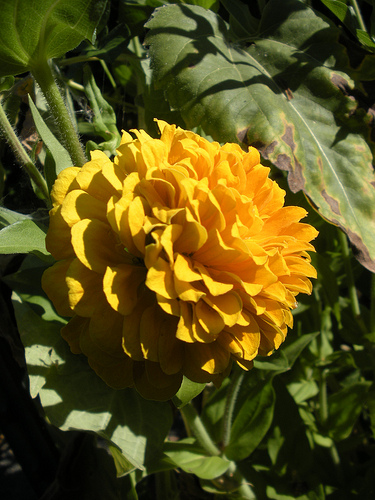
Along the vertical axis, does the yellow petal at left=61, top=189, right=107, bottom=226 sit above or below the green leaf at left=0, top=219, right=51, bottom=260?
above

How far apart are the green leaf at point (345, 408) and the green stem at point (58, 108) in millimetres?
629

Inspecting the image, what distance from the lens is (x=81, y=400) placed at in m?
0.60

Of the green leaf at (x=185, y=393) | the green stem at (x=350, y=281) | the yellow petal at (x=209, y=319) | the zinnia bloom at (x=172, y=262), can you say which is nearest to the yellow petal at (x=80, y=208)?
the zinnia bloom at (x=172, y=262)

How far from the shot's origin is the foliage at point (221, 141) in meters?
0.54

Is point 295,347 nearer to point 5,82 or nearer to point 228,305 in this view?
point 228,305

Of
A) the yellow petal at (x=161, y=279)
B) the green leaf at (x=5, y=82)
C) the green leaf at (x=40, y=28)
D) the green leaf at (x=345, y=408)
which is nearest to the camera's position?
the yellow petal at (x=161, y=279)

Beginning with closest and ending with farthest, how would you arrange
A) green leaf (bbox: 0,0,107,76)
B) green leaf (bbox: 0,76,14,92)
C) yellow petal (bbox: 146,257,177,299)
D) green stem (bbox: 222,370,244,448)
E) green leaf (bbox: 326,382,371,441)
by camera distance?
yellow petal (bbox: 146,257,177,299), green leaf (bbox: 0,0,107,76), green leaf (bbox: 0,76,14,92), green stem (bbox: 222,370,244,448), green leaf (bbox: 326,382,371,441)

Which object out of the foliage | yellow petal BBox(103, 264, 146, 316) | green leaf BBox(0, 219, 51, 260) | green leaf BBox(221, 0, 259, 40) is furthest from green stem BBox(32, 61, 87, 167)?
green leaf BBox(221, 0, 259, 40)

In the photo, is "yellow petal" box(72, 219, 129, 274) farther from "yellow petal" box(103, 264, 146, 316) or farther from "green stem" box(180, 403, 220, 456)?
"green stem" box(180, 403, 220, 456)

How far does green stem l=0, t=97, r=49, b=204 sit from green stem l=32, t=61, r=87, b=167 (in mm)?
54

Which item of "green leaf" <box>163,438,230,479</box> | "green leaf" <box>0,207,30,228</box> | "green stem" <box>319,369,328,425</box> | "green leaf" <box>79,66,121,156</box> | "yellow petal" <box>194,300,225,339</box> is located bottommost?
"green stem" <box>319,369,328,425</box>

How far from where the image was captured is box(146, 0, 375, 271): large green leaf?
0.56 metres

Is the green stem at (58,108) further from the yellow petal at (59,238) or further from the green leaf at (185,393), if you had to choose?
the green leaf at (185,393)

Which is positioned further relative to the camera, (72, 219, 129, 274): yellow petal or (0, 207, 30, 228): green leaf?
(0, 207, 30, 228): green leaf
